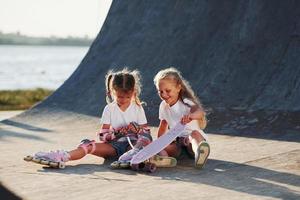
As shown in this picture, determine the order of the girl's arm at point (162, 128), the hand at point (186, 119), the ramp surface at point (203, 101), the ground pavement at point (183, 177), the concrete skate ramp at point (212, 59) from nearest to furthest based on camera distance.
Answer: the ground pavement at point (183, 177) → the ramp surface at point (203, 101) → the hand at point (186, 119) → the girl's arm at point (162, 128) → the concrete skate ramp at point (212, 59)

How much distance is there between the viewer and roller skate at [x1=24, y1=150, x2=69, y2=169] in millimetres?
5320

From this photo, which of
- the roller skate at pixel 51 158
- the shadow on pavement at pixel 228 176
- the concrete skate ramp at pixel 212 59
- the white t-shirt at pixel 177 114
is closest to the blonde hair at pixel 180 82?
the white t-shirt at pixel 177 114

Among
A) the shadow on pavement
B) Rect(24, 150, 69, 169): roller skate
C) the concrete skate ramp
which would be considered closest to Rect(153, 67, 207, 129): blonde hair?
the shadow on pavement

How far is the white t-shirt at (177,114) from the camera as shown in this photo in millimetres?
5527

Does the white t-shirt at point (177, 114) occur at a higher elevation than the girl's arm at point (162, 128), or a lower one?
higher

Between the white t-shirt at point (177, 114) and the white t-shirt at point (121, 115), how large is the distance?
0.65ft

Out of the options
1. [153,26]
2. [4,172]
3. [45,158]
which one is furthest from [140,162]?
[153,26]

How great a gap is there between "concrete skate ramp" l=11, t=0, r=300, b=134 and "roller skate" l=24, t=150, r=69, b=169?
2688 millimetres

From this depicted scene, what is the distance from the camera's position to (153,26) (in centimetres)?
1084

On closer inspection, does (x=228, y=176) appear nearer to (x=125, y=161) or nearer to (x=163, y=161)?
(x=163, y=161)

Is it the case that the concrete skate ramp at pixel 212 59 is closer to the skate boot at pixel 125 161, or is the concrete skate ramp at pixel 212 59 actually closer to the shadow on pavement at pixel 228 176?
the shadow on pavement at pixel 228 176

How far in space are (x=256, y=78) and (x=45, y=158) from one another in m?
4.05

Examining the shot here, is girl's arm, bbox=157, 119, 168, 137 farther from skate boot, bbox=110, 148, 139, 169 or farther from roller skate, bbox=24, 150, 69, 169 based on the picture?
roller skate, bbox=24, 150, 69, 169

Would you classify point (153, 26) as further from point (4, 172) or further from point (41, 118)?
point (4, 172)
